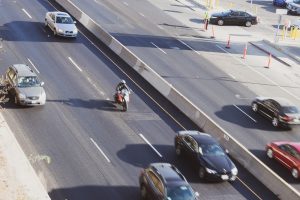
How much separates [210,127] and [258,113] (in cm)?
608

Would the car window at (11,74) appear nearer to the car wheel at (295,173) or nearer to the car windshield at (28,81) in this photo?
the car windshield at (28,81)

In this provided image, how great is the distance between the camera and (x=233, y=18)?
5712cm

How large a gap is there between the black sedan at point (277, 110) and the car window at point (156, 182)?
42.5 feet

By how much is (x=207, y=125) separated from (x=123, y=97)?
528cm

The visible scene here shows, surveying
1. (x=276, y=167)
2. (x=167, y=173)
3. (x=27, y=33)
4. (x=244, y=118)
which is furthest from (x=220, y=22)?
(x=167, y=173)

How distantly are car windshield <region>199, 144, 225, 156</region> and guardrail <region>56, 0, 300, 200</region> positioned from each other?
1775 millimetres

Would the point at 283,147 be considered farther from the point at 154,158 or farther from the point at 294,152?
the point at 154,158

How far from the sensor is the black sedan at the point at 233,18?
56.7 m

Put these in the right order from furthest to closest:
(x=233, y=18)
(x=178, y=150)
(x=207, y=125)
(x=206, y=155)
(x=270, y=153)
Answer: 1. (x=233, y=18)
2. (x=207, y=125)
3. (x=270, y=153)
4. (x=178, y=150)
5. (x=206, y=155)

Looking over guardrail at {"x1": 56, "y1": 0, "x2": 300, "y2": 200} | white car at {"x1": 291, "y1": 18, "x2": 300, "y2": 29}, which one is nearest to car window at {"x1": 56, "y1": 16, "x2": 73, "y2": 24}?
guardrail at {"x1": 56, "y1": 0, "x2": 300, "y2": 200}

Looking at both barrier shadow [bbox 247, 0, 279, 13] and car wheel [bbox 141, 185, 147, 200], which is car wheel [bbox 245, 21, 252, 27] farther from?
car wheel [bbox 141, 185, 147, 200]

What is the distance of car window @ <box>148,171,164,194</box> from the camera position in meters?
22.6

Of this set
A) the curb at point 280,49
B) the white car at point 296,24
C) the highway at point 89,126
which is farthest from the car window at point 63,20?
the white car at point 296,24

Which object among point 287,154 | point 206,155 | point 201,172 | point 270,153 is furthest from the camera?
point 270,153
